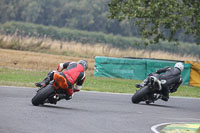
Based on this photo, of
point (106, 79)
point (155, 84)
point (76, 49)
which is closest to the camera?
point (155, 84)

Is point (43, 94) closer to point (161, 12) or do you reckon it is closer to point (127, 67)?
point (127, 67)

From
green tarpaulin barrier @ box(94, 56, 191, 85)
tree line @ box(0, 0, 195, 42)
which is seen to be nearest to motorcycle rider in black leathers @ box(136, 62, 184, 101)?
green tarpaulin barrier @ box(94, 56, 191, 85)

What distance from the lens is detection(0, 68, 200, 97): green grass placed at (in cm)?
2109

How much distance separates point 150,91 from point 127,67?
12027 millimetres

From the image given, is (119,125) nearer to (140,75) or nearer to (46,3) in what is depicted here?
(140,75)

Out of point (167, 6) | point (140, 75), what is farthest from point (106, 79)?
point (167, 6)

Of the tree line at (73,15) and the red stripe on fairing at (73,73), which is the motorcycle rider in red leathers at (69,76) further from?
the tree line at (73,15)

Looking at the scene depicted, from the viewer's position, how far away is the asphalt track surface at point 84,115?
31.8 feet

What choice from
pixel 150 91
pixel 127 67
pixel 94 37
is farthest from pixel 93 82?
pixel 94 37

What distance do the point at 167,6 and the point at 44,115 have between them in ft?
65.4

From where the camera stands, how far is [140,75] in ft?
91.0

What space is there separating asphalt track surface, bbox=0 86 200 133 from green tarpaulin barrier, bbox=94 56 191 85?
33.1ft

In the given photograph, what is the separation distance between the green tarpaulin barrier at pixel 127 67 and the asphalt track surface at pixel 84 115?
397 inches

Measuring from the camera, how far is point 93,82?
80.2ft
